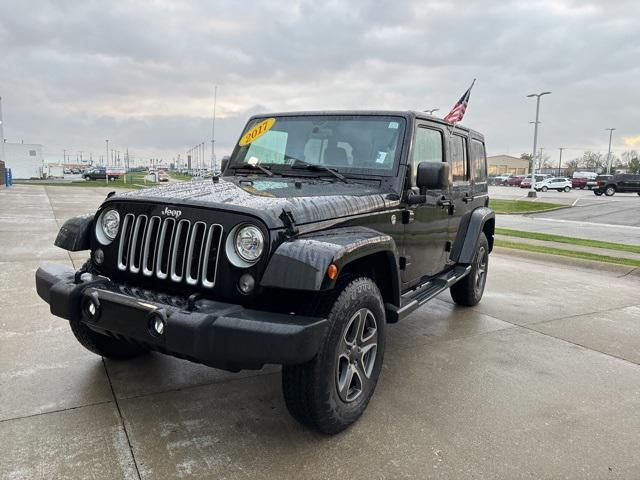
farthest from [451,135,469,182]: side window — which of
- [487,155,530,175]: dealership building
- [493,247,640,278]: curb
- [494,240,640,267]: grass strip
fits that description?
[487,155,530,175]: dealership building

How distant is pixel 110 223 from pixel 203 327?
1.20 m

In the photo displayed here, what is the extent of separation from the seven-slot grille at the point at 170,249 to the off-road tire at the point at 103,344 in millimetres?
761

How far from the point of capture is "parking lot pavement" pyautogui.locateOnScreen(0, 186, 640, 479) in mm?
2588

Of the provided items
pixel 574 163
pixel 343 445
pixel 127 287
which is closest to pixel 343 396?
pixel 343 445

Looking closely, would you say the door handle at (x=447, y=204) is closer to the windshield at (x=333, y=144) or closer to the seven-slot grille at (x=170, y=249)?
the windshield at (x=333, y=144)

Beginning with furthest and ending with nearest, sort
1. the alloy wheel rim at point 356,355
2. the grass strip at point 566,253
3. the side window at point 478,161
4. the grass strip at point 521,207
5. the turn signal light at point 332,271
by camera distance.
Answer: the grass strip at point 521,207 < the grass strip at point 566,253 < the side window at point 478,161 < the alloy wheel rim at point 356,355 < the turn signal light at point 332,271

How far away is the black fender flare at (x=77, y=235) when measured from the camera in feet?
10.5

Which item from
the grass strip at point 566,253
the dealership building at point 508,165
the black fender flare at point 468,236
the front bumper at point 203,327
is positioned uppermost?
the dealership building at point 508,165

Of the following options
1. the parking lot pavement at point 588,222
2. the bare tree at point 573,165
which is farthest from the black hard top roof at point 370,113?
the bare tree at point 573,165

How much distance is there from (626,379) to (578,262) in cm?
558

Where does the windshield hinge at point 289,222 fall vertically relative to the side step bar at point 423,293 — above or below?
above

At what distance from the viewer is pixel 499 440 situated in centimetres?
289

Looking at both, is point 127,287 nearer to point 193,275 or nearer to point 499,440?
point 193,275

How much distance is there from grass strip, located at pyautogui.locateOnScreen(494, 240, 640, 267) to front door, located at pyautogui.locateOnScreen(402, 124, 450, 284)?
18.8 feet
